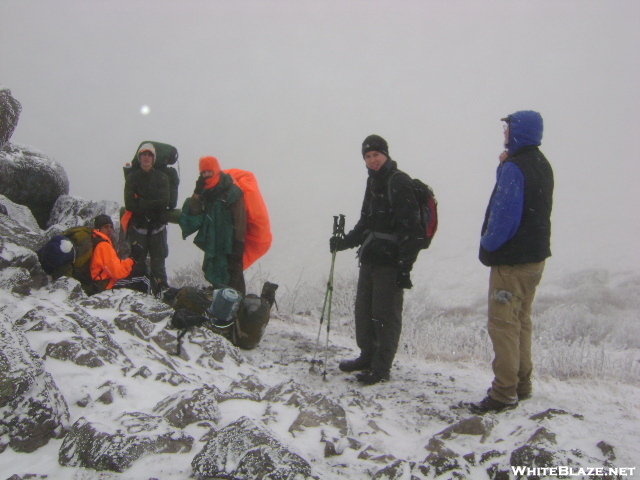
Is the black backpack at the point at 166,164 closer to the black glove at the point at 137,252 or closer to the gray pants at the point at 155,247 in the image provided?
the gray pants at the point at 155,247

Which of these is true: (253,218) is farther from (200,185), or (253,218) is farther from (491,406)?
(491,406)

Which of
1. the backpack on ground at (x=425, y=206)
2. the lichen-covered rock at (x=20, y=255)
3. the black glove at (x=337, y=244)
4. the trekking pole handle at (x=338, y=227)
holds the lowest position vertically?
the lichen-covered rock at (x=20, y=255)

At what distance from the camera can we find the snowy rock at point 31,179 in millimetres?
10070

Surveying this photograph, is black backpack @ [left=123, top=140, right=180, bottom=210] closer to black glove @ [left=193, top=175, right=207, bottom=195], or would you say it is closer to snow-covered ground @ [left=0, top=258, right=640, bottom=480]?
black glove @ [left=193, top=175, right=207, bottom=195]

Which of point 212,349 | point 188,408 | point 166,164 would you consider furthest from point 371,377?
point 166,164

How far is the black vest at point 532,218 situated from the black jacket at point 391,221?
108 centimetres

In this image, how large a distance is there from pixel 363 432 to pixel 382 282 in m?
1.74

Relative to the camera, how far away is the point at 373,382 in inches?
195

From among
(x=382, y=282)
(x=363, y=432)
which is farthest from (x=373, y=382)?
(x=363, y=432)

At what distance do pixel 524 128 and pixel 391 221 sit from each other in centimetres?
159

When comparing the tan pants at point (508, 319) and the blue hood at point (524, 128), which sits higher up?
the blue hood at point (524, 128)

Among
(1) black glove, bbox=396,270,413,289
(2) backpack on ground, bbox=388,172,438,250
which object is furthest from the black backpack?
(1) black glove, bbox=396,270,413,289

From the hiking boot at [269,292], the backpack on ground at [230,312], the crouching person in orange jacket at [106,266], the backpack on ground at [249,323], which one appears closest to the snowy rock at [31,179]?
the crouching person in orange jacket at [106,266]

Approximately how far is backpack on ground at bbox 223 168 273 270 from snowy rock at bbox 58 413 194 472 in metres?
3.99
